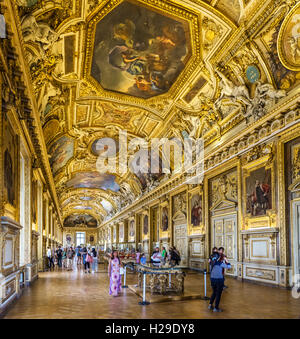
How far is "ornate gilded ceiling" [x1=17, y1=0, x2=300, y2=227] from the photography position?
10289 millimetres

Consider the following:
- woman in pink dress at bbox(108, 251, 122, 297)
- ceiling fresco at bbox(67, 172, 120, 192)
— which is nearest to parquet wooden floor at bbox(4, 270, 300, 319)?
woman in pink dress at bbox(108, 251, 122, 297)

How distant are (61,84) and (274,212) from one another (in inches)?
385

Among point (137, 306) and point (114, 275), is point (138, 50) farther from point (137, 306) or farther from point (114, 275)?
point (137, 306)

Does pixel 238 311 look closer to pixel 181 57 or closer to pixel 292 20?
pixel 292 20

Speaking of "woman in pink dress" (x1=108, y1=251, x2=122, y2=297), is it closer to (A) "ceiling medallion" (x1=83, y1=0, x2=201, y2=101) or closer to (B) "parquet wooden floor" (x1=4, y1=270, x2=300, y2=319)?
(B) "parquet wooden floor" (x1=4, y1=270, x2=300, y2=319)

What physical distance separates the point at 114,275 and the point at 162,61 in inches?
341

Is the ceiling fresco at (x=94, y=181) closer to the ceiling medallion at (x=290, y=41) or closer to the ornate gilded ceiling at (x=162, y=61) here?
the ornate gilded ceiling at (x=162, y=61)

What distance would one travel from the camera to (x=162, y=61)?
13617mm

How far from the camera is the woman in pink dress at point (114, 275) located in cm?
933

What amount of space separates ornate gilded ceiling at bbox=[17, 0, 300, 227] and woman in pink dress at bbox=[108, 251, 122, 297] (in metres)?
6.42

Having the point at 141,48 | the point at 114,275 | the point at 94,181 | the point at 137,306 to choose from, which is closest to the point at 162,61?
the point at 141,48

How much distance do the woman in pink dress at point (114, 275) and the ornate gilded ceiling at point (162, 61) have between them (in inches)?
253

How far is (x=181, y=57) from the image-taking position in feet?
43.6

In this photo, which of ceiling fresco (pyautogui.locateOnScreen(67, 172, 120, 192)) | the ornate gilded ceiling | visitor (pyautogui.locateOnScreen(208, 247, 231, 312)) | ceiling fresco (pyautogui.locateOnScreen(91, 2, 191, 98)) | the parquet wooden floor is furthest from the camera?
ceiling fresco (pyautogui.locateOnScreen(67, 172, 120, 192))
